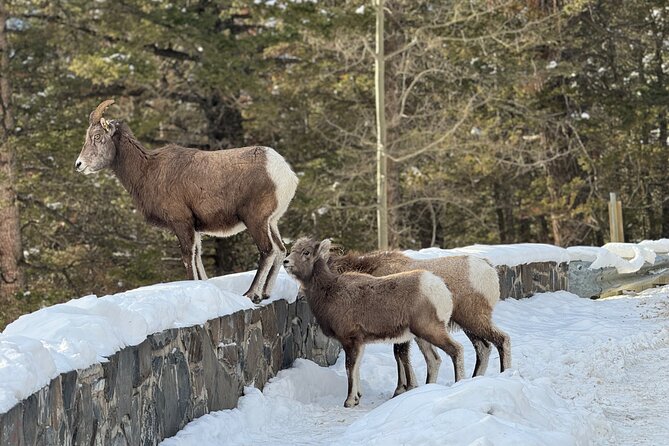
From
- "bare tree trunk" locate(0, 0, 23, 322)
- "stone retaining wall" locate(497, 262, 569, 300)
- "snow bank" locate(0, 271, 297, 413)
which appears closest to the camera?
"snow bank" locate(0, 271, 297, 413)

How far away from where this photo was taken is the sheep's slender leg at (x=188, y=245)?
28.6ft

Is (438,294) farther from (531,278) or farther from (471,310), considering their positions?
(531,278)

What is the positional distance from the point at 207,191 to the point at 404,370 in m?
2.29

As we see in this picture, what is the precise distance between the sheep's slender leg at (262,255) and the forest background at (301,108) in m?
10.3

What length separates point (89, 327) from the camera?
18.1 ft

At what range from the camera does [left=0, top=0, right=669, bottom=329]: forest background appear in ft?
66.4

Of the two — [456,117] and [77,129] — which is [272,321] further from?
[456,117]

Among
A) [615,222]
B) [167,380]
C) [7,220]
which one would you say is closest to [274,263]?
[167,380]

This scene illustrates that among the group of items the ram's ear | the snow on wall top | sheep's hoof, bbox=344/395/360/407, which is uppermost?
the ram's ear

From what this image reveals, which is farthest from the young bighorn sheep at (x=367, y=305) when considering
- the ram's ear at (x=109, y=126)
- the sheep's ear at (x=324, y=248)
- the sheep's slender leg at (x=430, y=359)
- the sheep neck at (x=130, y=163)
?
the ram's ear at (x=109, y=126)

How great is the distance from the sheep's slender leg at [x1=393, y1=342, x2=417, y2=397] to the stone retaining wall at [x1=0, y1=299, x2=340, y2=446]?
99 centimetres

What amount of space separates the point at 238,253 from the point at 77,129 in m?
4.48

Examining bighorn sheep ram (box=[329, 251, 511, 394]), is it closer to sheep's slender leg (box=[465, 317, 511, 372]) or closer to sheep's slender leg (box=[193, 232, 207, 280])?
sheep's slender leg (box=[465, 317, 511, 372])

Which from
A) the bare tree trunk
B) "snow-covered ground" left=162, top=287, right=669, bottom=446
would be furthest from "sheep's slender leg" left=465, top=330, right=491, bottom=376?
the bare tree trunk
